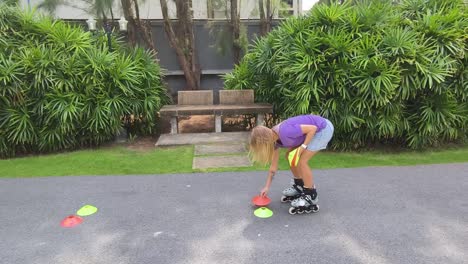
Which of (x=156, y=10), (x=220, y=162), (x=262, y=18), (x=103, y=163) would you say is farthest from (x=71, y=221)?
(x=156, y=10)

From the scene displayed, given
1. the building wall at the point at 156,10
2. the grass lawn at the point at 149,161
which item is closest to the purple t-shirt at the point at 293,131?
the grass lawn at the point at 149,161

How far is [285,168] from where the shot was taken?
4.93 m

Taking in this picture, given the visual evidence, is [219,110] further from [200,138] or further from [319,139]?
[319,139]

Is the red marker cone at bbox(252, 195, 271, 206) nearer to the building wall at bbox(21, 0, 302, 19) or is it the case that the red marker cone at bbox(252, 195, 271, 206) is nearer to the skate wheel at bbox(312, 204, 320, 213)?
the skate wheel at bbox(312, 204, 320, 213)

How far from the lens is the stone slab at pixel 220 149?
18.9 ft

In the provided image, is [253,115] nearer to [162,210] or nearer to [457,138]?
[457,138]

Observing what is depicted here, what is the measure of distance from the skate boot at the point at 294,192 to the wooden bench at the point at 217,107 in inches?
125

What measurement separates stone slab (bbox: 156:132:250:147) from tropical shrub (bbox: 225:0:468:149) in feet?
3.65

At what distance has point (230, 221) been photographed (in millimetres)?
3363

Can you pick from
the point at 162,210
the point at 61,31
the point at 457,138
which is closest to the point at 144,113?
the point at 61,31

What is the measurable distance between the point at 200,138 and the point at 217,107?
812mm

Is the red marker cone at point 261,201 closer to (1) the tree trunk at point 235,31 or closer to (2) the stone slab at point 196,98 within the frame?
(2) the stone slab at point 196,98

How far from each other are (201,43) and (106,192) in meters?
7.04

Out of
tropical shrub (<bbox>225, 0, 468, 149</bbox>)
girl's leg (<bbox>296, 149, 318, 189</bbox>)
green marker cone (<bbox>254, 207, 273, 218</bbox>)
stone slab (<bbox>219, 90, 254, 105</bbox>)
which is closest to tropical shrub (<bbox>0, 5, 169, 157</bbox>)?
stone slab (<bbox>219, 90, 254, 105</bbox>)
